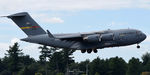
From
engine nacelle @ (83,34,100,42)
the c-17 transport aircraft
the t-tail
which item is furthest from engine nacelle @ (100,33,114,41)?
the t-tail

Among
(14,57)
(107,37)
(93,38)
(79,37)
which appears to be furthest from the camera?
(14,57)

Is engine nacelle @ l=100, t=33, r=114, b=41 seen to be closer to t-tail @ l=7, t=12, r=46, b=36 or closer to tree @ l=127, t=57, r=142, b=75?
t-tail @ l=7, t=12, r=46, b=36

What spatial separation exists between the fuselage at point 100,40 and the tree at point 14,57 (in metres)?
45.9

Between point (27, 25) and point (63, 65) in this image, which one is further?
point (63, 65)

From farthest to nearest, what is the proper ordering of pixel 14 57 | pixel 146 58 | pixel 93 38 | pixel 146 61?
pixel 146 58
pixel 146 61
pixel 14 57
pixel 93 38

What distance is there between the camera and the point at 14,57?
11519cm

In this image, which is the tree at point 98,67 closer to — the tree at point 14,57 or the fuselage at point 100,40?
the tree at point 14,57

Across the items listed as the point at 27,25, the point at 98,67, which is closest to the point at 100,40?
the point at 27,25

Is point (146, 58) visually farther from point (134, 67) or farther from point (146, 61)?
point (134, 67)

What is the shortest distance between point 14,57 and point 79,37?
176ft

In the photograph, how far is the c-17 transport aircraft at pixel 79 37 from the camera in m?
61.1

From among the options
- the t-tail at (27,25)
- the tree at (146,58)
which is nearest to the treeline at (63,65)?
the tree at (146,58)

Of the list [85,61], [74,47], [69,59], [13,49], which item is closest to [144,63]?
[85,61]

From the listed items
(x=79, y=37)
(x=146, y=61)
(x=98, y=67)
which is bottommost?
(x=79, y=37)
